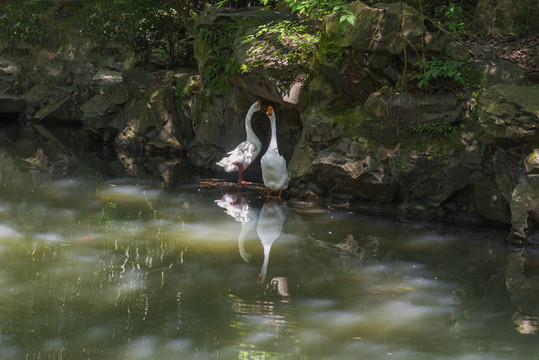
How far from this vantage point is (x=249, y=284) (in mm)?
5312

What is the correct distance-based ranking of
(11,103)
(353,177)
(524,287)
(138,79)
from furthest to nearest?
(11,103)
(138,79)
(353,177)
(524,287)

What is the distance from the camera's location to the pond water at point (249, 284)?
4.13 m

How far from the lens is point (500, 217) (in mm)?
7652

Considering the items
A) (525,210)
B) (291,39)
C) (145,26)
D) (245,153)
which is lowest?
(525,210)

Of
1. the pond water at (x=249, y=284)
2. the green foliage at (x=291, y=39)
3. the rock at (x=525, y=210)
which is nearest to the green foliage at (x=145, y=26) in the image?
the green foliage at (x=291, y=39)

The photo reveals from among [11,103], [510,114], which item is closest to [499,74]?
[510,114]

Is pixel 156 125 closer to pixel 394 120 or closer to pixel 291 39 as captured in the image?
pixel 291 39

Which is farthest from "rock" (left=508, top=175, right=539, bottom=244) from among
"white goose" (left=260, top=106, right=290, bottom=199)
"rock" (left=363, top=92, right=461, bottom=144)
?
"white goose" (left=260, top=106, right=290, bottom=199)

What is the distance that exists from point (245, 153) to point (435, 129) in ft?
10.7

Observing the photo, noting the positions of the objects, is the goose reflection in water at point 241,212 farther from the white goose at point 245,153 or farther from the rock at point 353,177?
the rock at point 353,177

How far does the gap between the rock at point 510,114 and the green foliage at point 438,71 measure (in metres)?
0.69

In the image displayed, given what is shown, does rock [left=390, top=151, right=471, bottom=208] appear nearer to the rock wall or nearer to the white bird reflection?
the rock wall

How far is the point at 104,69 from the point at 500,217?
43.4ft

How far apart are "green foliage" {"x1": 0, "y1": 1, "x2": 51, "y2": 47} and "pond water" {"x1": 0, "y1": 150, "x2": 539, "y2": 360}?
43.8ft
